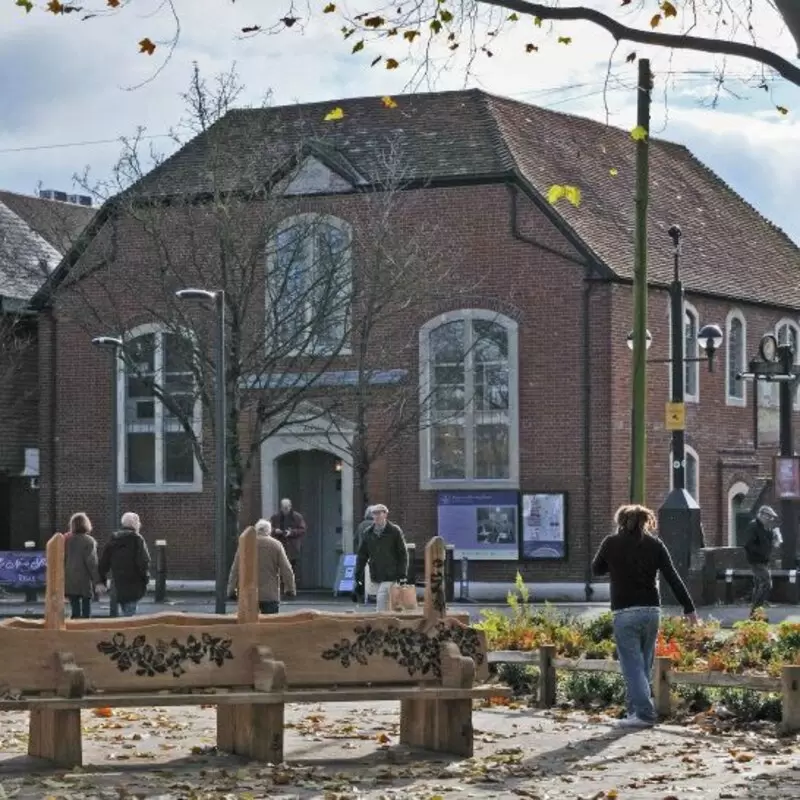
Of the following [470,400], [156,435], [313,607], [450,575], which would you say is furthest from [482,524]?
[156,435]

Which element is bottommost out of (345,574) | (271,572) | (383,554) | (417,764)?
(417,764)

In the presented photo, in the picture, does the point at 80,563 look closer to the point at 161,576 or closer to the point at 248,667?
the point at 161,576

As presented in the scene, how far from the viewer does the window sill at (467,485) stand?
42.2 metres

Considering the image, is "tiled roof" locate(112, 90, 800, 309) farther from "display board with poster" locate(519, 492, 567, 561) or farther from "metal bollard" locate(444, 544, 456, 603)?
"metal bollard" locate(444, 544, 456, 603)

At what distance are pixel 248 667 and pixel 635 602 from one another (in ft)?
12.7

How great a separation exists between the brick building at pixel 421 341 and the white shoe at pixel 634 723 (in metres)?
22.9

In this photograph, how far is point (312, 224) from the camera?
42.1m

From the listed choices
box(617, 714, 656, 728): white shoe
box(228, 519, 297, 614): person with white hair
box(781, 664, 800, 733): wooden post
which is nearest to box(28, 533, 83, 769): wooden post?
box(617, 714, 656, 728): white shoe

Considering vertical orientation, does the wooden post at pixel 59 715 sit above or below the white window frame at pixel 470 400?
below

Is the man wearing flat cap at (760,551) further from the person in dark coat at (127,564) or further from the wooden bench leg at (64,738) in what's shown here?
the wooden bench leg at (64,738)

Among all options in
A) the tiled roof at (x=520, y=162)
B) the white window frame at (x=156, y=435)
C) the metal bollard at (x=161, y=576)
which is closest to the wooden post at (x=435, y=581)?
the metal bollard at (x=161, y=576)

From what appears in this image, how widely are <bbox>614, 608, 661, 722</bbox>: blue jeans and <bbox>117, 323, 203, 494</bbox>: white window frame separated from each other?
27084 millimetres

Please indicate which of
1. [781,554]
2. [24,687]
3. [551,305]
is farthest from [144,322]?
[24,687]

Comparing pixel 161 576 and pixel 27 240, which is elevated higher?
pixel 27 240
